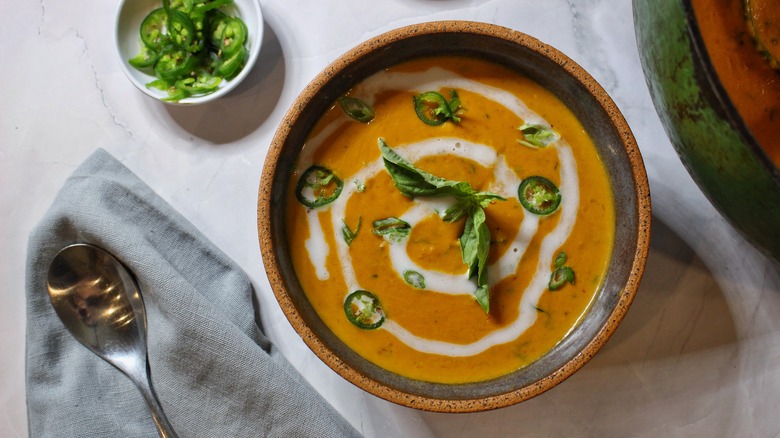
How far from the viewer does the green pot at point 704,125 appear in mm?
1537

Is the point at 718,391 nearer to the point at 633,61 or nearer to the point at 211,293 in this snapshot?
the point at 633,61

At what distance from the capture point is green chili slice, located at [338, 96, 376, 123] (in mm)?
2107

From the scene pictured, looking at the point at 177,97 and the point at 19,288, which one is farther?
the point at 19,288

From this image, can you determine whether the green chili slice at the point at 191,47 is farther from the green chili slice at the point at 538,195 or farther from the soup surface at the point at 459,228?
the green chili slice at the point at 538,195

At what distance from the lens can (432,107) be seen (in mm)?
2094

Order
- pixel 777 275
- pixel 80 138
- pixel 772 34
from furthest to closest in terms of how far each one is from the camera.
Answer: pixel 80 138 → pixel 777 275 → pixel 772 34

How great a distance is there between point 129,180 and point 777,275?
1955 mm

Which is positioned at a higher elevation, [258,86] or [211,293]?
[258,86]

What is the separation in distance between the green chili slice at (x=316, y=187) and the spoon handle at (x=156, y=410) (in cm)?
76

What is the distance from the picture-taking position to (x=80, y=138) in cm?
240

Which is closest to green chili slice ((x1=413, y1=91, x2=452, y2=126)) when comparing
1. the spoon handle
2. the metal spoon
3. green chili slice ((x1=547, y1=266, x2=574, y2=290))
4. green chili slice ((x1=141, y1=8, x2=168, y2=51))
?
green chili slice ((x1=547, y1=266, x2=574, y2=290))

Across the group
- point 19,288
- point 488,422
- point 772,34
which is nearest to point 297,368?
point 488,422

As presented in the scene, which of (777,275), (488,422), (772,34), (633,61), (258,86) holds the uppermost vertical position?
(772,34)

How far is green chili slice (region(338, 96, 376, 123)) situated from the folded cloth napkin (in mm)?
580
